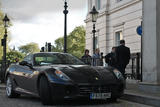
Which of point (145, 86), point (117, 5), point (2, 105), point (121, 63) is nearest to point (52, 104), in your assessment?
point (2, 105)

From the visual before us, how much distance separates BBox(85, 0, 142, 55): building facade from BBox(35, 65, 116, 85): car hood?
14.6 metres

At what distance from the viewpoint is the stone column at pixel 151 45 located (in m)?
9.17

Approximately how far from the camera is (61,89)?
22.7ft

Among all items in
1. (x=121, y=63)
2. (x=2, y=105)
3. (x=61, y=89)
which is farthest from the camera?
(x=121, y=63)

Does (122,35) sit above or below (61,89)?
above

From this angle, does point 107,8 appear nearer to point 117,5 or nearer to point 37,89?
point 117,5

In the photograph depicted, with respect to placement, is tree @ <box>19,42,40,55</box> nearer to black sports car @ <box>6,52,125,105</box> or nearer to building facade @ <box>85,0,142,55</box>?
building facade @ <box>85,0,142,55</box>

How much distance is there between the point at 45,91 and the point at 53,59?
1.50 m

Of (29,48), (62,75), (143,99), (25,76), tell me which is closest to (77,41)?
(25,76)

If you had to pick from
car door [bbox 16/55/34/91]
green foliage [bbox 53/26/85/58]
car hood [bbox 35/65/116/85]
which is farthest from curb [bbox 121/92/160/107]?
green foliage [bbox 53/26/85/58]

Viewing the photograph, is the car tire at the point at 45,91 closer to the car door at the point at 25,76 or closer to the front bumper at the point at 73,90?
the front bumper at the point at 73,90

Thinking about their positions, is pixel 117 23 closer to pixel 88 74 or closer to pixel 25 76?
pixel 25 76

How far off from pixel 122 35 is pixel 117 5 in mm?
2506

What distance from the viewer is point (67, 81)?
692 centimetres
